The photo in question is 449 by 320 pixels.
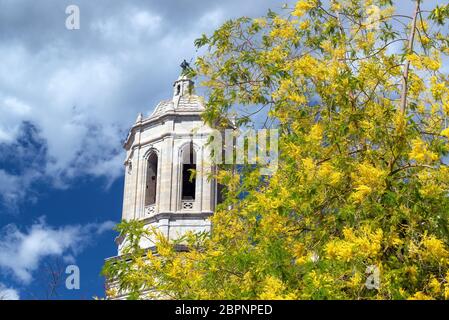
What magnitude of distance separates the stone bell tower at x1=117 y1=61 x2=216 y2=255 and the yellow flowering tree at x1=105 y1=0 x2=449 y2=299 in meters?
16.8

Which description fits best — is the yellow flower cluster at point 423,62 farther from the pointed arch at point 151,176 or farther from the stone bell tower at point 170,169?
the pointed arch at point 151,176

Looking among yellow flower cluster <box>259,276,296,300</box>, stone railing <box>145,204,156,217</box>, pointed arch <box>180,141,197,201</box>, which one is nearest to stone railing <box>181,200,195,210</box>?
pointed arch <box>180,141,197,201</box>

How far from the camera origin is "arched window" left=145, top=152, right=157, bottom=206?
31.4 meters

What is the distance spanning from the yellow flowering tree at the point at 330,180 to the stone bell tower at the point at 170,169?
16.8 metres

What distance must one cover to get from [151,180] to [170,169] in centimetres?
178

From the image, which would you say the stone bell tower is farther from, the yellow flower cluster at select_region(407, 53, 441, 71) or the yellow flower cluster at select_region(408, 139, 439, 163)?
the yellow flower cluster at select_region(408, 139, 439, 163)

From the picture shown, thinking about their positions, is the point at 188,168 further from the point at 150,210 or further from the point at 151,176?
the point at 150,210

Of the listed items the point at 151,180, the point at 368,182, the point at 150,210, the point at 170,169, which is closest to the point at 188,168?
the point at 170,169

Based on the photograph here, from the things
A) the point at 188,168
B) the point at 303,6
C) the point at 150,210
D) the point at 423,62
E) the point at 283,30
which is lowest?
the point at 423,62

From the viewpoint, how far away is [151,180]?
32156 millimetres

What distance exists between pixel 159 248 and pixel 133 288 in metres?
0.63

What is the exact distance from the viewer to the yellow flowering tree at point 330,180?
843 cm
